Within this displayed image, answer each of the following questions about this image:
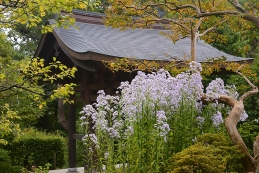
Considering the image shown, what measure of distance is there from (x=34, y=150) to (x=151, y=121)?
28.2 feet

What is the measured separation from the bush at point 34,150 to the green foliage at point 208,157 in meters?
8.21

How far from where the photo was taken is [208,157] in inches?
156

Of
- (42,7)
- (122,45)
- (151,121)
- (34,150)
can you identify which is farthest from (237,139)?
(34,150)

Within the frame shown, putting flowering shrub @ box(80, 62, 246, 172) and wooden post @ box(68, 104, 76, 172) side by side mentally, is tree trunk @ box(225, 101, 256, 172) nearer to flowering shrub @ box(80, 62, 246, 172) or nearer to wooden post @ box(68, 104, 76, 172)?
flowering shrub @ box(80, 62, 246, 172)

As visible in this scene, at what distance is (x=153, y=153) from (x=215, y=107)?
1.41m

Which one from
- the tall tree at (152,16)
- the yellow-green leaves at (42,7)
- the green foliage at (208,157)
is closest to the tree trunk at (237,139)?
the green foliage at (208,157)

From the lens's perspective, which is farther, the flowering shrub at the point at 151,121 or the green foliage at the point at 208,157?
the flowering shrub at the point at 151,121

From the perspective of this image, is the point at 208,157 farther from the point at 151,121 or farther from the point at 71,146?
the point at 71,146

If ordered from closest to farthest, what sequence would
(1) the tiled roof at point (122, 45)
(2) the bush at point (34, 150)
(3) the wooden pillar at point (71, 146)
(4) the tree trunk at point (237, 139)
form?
1. (4) the tree trunk at point (237, 139)
2. (1) the tiled roof at point (122, 45)
3. (3) the wooden pillar at point (71, 146)
4. (2) the bush at point (34, 150)

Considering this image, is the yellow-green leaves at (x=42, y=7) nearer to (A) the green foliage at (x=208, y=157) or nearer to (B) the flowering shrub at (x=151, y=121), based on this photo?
(B) the flowering shrub at (x=151, y=121)

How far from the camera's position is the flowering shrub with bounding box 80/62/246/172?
4.22m

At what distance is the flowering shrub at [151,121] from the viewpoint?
13.8ft

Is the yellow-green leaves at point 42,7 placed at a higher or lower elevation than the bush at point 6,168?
higher

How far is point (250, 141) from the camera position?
591 cm
